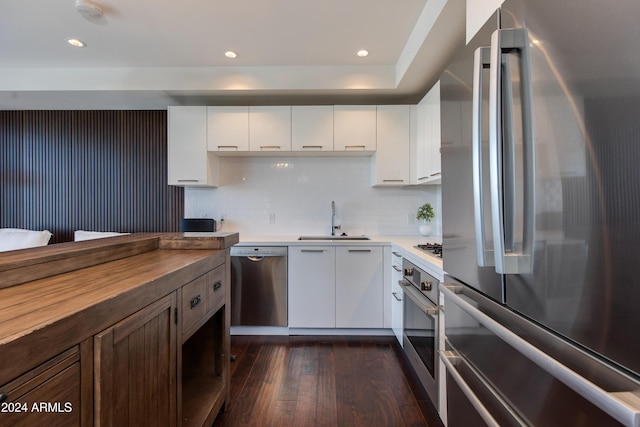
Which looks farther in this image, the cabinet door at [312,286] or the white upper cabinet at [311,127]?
the white upper cabinet at [311,127]

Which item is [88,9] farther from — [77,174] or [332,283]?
[332,283]

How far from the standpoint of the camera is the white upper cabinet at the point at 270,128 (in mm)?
2898

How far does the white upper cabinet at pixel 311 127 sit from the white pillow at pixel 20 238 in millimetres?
2947

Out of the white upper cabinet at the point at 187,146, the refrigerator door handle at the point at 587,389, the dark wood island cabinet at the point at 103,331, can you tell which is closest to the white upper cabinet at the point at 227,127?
the white upper cabinet at the point at 187,146

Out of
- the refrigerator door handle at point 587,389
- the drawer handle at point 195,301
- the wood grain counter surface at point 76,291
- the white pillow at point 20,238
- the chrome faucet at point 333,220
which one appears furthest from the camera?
the chrome faucet at point 333,220

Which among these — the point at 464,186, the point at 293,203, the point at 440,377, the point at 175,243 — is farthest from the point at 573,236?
the point at 293,203

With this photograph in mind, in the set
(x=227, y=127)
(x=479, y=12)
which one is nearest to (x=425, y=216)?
(x=479, y=12)

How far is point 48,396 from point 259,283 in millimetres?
2117

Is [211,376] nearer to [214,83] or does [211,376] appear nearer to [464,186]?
[464,186]

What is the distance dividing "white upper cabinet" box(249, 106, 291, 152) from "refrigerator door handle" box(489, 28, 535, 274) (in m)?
2.35

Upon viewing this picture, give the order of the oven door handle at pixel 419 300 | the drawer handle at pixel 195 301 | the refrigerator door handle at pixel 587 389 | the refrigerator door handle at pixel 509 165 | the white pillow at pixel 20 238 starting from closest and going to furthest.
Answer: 1. the refrigerator door handle at pixel 587 389
2. the refrigerator door handle at pixel 509 165
3. the drawer handle at pixel 195 301
4. the oven door handle at pixel 419 300
5. the white pillow at pixel 20 238

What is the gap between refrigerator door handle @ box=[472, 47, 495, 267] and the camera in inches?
30.7

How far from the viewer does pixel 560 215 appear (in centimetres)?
62

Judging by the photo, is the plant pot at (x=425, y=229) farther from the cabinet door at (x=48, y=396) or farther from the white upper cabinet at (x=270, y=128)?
the cabinet door at (x=48, y=396)
